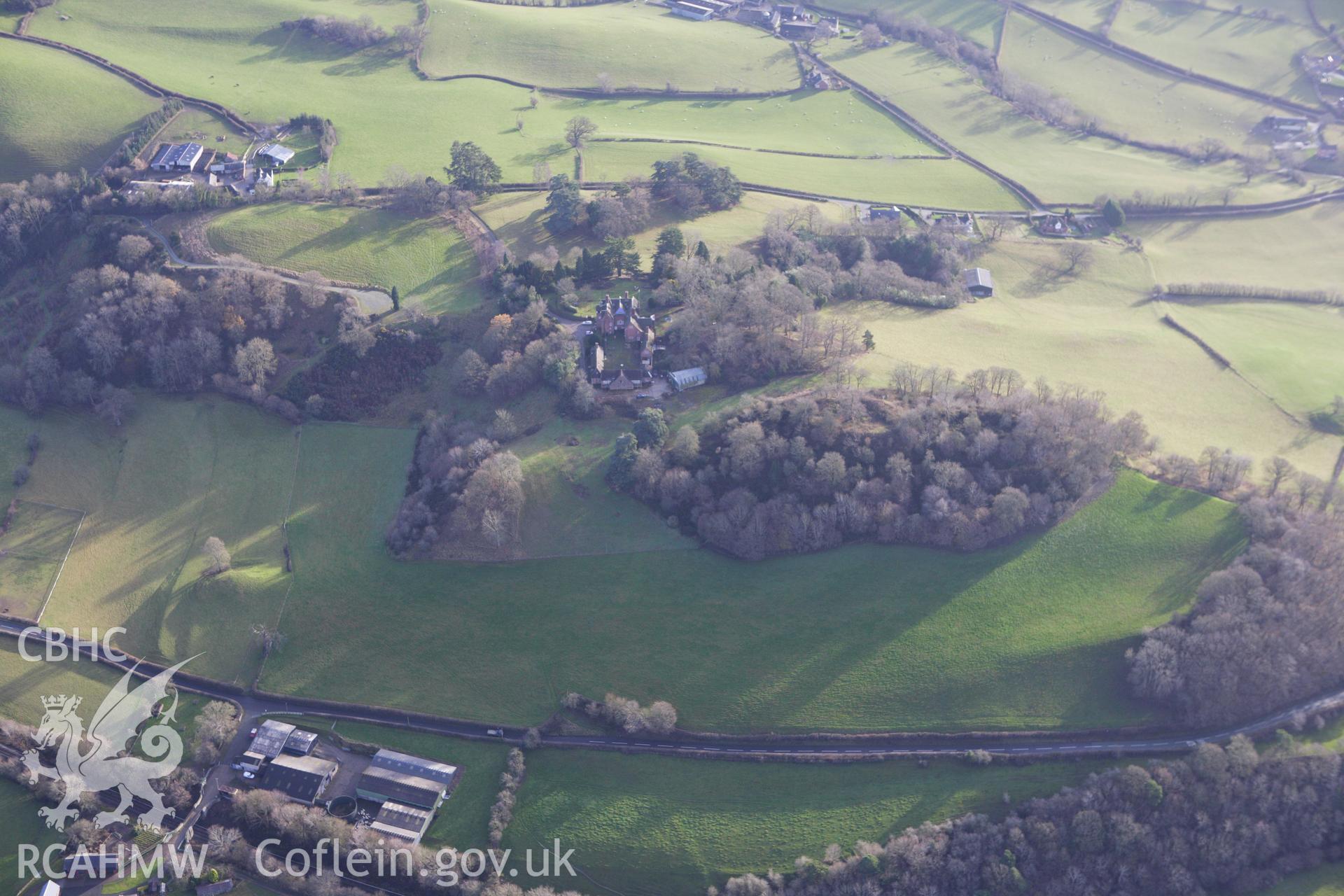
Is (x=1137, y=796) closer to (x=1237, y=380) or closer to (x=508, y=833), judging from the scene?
(x=508, y=833)

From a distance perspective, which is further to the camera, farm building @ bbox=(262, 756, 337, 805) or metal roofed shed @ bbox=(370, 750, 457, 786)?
metal roofed shed @ bbox=(370, 750, 457, 786)

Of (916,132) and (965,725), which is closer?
(965,725)

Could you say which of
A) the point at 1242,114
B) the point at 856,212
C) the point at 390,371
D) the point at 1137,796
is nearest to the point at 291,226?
the point at 390,371

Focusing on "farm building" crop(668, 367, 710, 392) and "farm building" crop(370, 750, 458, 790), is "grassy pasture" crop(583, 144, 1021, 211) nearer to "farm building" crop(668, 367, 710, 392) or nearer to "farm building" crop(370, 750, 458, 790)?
"farm building" crop(668, 367, 710, 392)

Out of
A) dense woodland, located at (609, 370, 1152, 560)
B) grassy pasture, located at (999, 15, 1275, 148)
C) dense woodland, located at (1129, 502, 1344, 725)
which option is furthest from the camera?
grassy pasture, located at (999, 15, 1275, 148)

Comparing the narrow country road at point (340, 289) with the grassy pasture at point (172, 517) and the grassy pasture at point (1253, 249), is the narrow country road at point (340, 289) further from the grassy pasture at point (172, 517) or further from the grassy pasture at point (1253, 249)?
the grassy pasture at point (1253, 249)

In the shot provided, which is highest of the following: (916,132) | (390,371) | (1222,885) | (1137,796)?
(916,132)

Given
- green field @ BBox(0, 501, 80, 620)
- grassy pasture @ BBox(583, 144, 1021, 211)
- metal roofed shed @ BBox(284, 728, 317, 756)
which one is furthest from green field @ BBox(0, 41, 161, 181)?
metal roofed shed @ BBox(284, 728, 317, 756)
